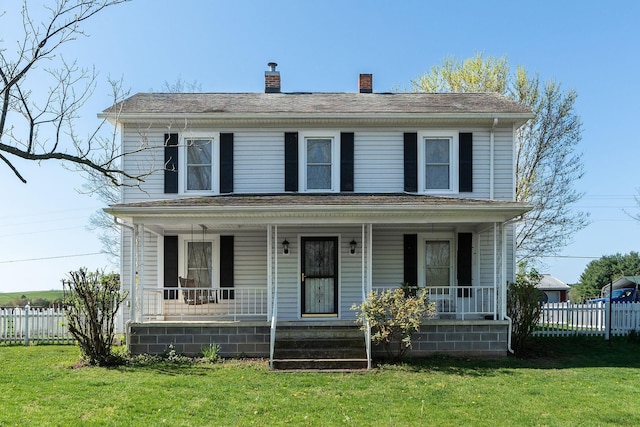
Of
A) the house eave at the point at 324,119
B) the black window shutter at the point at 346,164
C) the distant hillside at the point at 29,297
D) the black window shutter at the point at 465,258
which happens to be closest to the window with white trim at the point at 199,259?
the house eave at the point at 324,119

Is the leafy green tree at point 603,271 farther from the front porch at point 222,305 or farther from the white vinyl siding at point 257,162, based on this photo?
the white vinyl siding at point 257,162

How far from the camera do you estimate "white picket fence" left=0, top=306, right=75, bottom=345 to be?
14266 millimetres

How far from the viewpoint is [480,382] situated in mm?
9578

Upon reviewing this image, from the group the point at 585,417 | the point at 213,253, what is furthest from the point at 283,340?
the point at 585,417

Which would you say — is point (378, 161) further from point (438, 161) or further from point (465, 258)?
point (465, 258)

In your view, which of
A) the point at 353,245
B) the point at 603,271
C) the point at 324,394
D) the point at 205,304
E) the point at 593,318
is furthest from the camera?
the point at 603,271

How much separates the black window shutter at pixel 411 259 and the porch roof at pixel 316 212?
1769 millimetres

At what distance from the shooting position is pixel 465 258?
45.6ft

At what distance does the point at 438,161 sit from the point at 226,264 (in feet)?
19.4

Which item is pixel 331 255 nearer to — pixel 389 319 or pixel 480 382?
pixel 389 319

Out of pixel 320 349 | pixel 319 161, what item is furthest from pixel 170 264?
pixel 320 349

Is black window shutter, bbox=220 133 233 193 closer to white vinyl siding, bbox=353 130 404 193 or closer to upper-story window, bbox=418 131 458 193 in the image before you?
white vinyl siding, bbox=353 130 404 193

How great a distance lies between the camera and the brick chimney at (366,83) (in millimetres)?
16812

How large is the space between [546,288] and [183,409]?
33.6m
